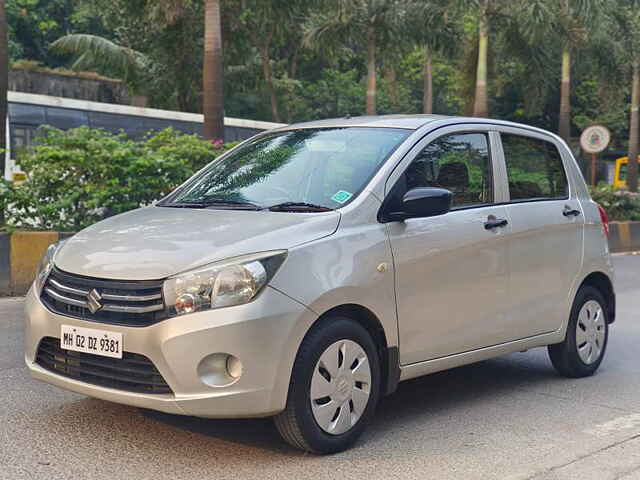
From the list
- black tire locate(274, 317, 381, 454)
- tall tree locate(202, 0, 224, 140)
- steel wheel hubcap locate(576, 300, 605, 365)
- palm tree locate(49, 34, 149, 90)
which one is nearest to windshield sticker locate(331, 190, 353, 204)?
black tire locate(274, 317, 381, 454)

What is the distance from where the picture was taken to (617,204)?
20.0m

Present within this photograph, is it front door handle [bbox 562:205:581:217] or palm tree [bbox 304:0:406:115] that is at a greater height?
palm tree [bbox 304:0:406:115]

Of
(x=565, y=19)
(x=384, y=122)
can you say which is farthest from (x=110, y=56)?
(x=384, y=122)

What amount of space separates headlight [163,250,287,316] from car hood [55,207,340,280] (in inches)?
1.9

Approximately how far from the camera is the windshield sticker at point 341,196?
518cm

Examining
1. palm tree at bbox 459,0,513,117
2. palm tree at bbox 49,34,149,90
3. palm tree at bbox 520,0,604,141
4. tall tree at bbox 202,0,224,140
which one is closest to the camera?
tall tree at bbox 202,0,224,140

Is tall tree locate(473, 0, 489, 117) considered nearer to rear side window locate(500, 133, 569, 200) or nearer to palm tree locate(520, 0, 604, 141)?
palm tree locate(520, 0, 604, 141)

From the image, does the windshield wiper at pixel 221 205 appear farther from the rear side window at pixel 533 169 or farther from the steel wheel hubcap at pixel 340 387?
the rear side window at pixel 533 169

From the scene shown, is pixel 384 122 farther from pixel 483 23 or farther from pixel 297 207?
pixel 483 23

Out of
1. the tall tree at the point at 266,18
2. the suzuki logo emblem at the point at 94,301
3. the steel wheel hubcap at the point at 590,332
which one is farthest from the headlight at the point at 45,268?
the tall tree at the point at 266,18

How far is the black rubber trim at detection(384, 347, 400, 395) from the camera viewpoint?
512cm

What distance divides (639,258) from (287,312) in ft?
46.4

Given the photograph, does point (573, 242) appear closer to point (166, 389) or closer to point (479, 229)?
point (479, 229)

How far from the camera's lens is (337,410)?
480 centimetres
